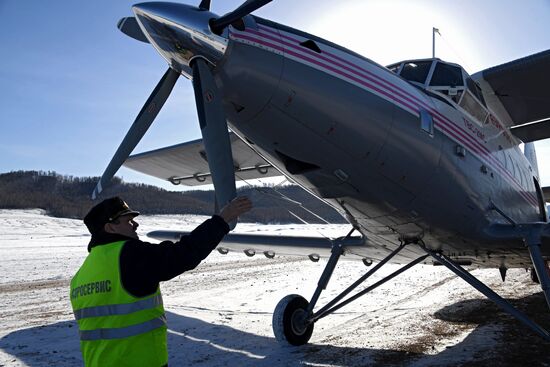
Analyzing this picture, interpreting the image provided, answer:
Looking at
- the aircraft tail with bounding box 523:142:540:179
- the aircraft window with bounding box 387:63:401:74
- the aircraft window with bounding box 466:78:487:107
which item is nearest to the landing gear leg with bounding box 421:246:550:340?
the aircraft window with bounding box 466:78:487:107

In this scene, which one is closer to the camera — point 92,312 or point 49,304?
point 92,312

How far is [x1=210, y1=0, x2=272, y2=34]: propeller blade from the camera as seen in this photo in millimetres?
3139

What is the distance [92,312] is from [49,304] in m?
7.77

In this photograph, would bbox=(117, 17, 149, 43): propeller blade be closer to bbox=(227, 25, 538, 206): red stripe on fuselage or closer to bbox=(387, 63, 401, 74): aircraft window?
bbox=(227, 25, 538, 206): red stripe on fuselage

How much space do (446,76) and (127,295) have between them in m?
4.60

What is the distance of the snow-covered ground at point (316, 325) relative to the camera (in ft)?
17.0

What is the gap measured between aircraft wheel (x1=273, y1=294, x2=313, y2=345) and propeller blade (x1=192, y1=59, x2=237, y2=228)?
3215 mm

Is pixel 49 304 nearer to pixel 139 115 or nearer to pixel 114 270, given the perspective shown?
pixel 139 115

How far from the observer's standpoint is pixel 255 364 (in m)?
5.03

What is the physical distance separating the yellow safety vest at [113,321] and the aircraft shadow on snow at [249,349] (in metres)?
3.00

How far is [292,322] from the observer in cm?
598

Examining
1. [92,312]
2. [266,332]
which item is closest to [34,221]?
[266,332]

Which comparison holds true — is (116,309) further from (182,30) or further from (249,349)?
(249,349)

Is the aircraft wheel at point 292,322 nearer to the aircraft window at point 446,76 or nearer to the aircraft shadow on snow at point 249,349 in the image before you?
the aircraft shadow on snow at point 249,349
